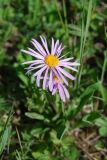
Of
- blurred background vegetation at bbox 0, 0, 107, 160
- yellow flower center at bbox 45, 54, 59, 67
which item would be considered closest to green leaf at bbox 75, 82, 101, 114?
blurred background vegetation at bbox 0, 0, 107, 160

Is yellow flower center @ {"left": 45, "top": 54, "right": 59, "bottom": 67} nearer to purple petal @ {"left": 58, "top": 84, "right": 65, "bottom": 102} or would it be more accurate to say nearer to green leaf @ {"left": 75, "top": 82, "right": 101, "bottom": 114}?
→ purple petal @ {"left": 58, "top": 84, "right": 65, "bottom": 102}

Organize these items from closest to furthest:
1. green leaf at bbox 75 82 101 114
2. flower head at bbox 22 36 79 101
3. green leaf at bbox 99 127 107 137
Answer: flower head at bbox 22 36 79 101, green leaf at bbox 75 82 101 114, green leaf at bbox 99 127 107 137

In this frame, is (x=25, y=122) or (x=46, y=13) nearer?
(x=25, y=122)

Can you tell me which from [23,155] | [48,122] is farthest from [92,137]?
[23,155]

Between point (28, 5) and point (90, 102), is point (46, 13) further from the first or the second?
point (90, 102)

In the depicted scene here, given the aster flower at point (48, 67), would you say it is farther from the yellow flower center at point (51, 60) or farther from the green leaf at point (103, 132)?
the green leaf at point (103, 132)

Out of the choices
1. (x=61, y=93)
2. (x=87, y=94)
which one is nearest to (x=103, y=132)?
(x=87, y=94)
